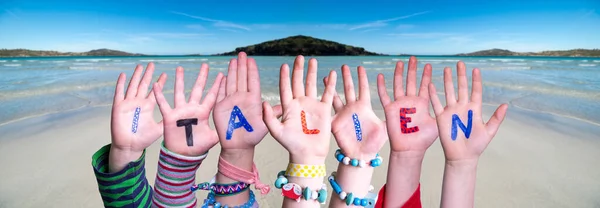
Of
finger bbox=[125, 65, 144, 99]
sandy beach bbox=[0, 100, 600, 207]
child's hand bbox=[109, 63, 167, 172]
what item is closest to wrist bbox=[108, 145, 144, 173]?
child's hand bbox=[109, 63, 167, 172]

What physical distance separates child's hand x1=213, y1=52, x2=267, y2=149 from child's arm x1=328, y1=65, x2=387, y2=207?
40 cm

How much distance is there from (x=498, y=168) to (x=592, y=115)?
4141 mm

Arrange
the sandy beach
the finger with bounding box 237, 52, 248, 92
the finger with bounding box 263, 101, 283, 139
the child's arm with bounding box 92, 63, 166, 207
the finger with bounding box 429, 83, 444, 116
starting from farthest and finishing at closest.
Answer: the sandy beach → the child's arm with bounding box 92, 63, 166, 207 → the finger with bounding box 237, 52, 248, 92 → the finger with bounding box 429, 83, 444, 116 → the finger with bounding box 263, 101, 283, 139

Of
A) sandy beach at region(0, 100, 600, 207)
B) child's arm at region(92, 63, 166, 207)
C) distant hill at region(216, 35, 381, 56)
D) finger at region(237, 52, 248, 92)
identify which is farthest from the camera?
distant hill at region(216, 35, 381, 56)

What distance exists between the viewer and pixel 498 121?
1.50 m

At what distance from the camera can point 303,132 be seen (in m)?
1.49

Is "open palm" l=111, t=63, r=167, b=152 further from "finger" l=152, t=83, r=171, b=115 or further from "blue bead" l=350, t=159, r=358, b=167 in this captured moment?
"blue bead" l=350, t=159, r=358, b=167

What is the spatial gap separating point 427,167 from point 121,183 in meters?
2.83

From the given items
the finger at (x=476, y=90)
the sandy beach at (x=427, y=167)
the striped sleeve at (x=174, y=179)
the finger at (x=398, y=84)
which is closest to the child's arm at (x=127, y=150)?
the striped sleeve at (x=174, y=179)

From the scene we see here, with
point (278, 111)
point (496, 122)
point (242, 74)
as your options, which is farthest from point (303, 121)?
point (496, 122)

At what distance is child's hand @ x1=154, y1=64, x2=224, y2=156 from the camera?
1709mm

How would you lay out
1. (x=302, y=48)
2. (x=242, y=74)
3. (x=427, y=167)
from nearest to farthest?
(x=242, y=74) → (x=427, y=167) → (x=302, y=48)

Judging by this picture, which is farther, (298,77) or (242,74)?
(242,74)

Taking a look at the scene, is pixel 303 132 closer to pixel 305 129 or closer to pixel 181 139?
pixel 305 129
